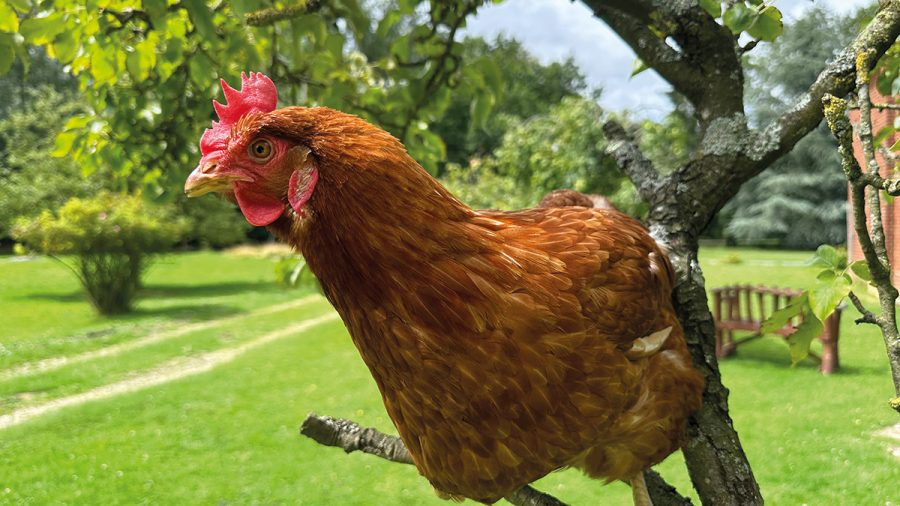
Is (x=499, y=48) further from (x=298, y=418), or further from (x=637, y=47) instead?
(x=637, y=47)

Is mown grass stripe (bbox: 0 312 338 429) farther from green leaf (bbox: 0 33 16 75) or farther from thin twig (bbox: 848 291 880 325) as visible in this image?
thin twig (bbox: 848 291 880 325)

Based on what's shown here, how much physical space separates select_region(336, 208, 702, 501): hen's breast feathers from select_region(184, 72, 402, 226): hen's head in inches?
9.9

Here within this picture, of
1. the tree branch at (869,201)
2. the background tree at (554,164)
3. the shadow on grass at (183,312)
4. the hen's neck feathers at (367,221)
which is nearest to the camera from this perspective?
the tree branch at (869,201)

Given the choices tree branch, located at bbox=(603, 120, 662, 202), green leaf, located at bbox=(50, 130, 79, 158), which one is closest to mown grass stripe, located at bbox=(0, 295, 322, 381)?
green leaf, located at bbox=(50, 130, 79, 158)

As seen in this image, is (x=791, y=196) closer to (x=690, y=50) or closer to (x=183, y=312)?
(x=183, y=312)

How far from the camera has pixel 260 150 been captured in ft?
3.80

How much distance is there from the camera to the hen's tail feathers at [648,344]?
1.40 metres

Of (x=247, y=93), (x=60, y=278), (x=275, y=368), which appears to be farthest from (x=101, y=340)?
(x=247, y=93)

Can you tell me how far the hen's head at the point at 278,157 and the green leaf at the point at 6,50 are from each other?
34.6 inches

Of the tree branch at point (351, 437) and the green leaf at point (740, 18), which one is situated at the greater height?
the green leaf at point (740, 18)

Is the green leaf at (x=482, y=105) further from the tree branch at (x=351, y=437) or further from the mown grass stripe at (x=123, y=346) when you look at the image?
the mown grass stripe at (x=123, y=346)

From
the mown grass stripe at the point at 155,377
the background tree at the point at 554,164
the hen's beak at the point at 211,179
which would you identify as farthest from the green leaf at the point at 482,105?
the background tree at the point at 554,164

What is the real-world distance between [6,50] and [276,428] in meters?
4.90

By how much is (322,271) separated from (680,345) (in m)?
0.95
